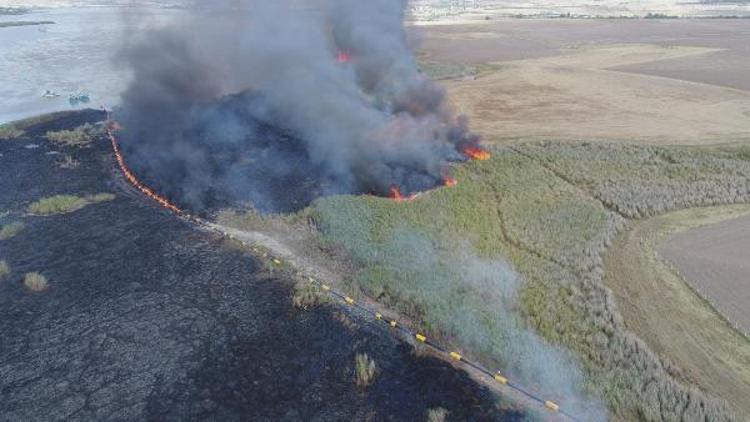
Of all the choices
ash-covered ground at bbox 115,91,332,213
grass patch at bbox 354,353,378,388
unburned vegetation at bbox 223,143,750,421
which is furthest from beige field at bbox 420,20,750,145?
grass patch at bbox 354,353,378,388

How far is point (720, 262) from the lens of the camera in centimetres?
2903

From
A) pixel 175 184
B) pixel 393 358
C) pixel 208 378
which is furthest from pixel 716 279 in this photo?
pixel 175 184

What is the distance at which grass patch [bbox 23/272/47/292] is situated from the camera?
27234 millimetres

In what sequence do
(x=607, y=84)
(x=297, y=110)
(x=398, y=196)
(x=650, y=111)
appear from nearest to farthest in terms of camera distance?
(x=398, y=196) → (x=297, y=110) → (x=650, y=111) → (x=607, y=84)

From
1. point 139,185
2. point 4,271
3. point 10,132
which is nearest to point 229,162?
point 139,185

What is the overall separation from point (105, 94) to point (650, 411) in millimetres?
73880

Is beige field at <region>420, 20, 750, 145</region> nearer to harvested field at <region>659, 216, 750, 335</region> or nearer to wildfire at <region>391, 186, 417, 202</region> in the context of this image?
wildfire at <region>391, 186, 417, 202</region>

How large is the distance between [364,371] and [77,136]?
4520cm

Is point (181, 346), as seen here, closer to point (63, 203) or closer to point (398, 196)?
point (398, 196)

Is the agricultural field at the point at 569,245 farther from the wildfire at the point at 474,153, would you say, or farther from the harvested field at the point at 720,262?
the wildfire at the point at 474,153

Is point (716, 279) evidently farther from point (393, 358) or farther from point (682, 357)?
point (393, 358)

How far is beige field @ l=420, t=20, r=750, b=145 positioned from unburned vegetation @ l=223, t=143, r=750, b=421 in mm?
6514

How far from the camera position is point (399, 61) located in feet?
141

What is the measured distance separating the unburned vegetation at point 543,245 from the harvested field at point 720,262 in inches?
122
